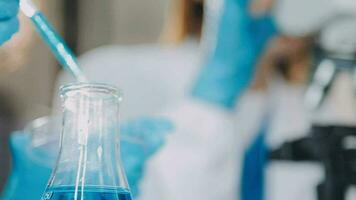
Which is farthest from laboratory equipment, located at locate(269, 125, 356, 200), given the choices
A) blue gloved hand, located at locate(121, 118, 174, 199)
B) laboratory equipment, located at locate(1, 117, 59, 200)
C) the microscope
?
laboratory equipment, located at locate(1, 117, 59, 200)

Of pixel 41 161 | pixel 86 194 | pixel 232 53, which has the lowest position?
pixel 86 194

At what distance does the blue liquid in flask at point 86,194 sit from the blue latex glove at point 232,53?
68 cm

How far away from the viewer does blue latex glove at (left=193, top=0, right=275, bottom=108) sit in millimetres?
1086

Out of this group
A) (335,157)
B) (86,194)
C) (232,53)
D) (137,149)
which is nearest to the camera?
(86,194)

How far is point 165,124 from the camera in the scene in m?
0.78

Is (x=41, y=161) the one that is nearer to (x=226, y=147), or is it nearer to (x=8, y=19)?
(x=8, y=19)

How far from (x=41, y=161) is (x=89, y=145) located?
0.73 ft

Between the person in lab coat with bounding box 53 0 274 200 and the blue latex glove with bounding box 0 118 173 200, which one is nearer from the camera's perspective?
the blue latex glove with bounding box 0 118 173 200

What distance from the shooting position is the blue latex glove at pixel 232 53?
3.56 ft

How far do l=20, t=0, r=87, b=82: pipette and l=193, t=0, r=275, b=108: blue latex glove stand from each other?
0.58m

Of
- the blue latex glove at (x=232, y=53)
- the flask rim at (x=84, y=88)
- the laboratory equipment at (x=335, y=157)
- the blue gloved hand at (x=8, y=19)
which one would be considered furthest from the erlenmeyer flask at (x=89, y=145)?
the blue latex glove at (x=232, y=53)

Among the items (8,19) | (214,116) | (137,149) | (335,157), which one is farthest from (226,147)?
(8,19)

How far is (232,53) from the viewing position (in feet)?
3.62

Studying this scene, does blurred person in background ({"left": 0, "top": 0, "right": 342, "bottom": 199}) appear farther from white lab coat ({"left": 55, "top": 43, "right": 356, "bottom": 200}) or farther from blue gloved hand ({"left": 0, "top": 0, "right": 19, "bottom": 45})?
blue gloved hand ({"left": 0, "top": 0, "right": 19, "bottom": 45})
